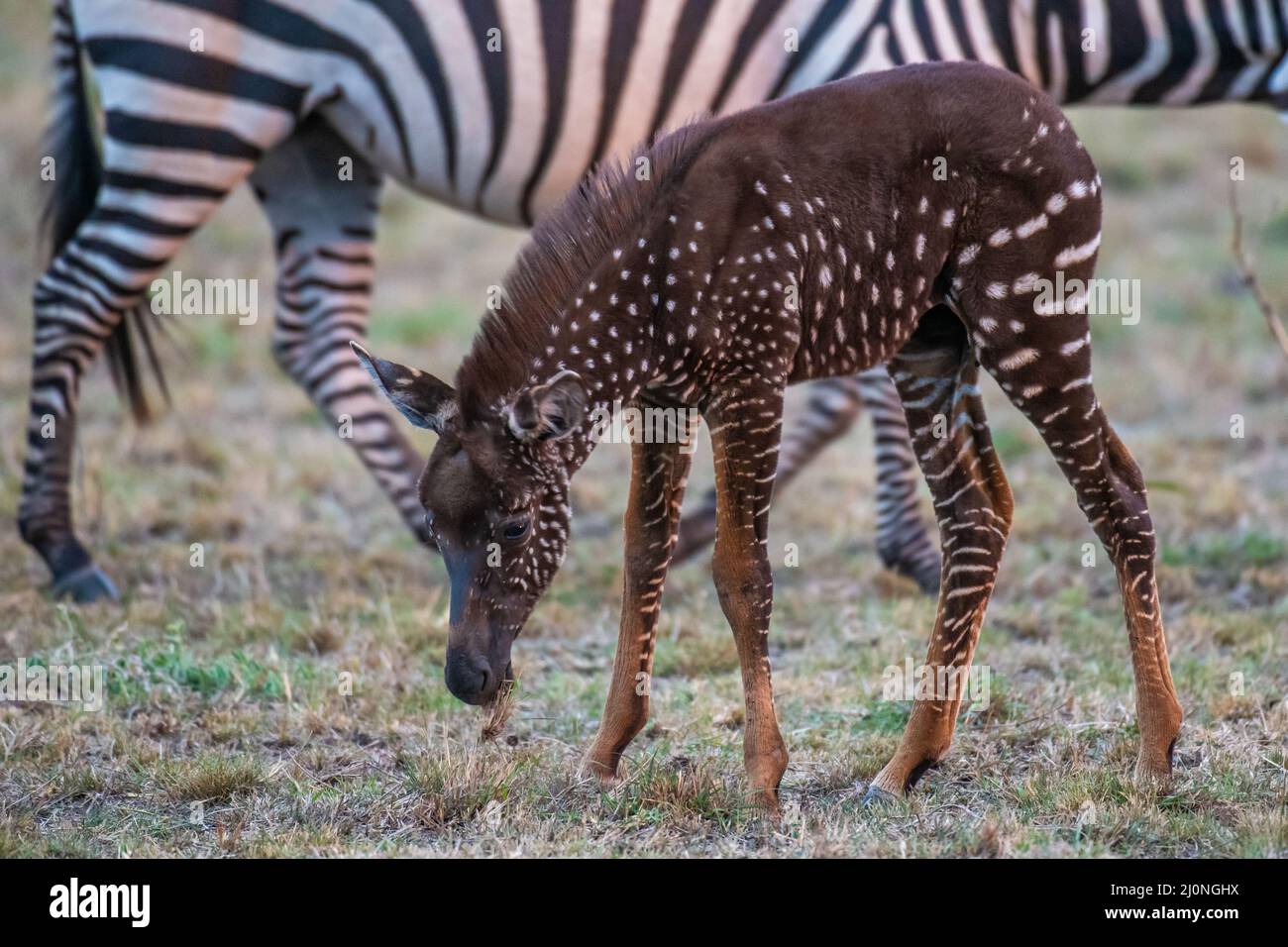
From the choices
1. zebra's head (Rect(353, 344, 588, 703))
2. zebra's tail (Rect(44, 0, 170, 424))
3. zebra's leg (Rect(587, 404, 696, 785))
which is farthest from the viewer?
zebra's tail (Rect(44, 0, 170, 424))

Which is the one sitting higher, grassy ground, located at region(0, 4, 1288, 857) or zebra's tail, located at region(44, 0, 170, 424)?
zebra's tail, located at region(44, 0, 170, 424)

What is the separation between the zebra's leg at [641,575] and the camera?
548 centimetres

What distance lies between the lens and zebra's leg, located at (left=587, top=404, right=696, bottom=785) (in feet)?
18.0

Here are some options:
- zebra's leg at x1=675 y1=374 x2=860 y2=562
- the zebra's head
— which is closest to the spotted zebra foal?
the zebra's head

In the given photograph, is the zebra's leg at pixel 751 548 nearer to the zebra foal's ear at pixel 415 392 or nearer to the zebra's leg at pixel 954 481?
the zebra's leg at pixel 954 481

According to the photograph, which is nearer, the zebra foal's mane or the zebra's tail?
the zebra foal's mane

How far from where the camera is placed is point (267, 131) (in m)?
7.75

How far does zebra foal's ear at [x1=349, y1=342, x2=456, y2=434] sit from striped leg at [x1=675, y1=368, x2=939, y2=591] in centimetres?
342

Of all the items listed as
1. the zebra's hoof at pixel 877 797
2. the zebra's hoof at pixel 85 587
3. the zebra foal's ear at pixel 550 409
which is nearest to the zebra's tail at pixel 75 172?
the zebra's hoof at pixel 85 587

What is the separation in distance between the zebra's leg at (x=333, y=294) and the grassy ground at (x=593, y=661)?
0.58 metres

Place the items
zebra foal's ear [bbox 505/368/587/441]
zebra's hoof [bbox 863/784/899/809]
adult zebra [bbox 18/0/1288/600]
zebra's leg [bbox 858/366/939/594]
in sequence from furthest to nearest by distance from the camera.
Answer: zebra's leg [bbox 858/366/939/594] → adult zebra [bbox 18/0/1288/600] → zebra's hoof [bbox 863/784/899/809] → zebra foal's ear [bbox 505/368/587/441]

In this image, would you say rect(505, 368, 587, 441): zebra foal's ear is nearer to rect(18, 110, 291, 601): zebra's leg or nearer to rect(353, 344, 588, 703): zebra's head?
rect(353, 344, 588, 703): zebra's head

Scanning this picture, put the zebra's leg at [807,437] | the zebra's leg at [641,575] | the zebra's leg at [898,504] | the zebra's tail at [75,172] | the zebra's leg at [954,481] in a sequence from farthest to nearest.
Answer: the zebra's tail at [75,172]
the zebra's leg at [807,437]
the zebra's leg at [898,504]
the zebra's leg at [954,481]
the zebra's leg at [641,575]
